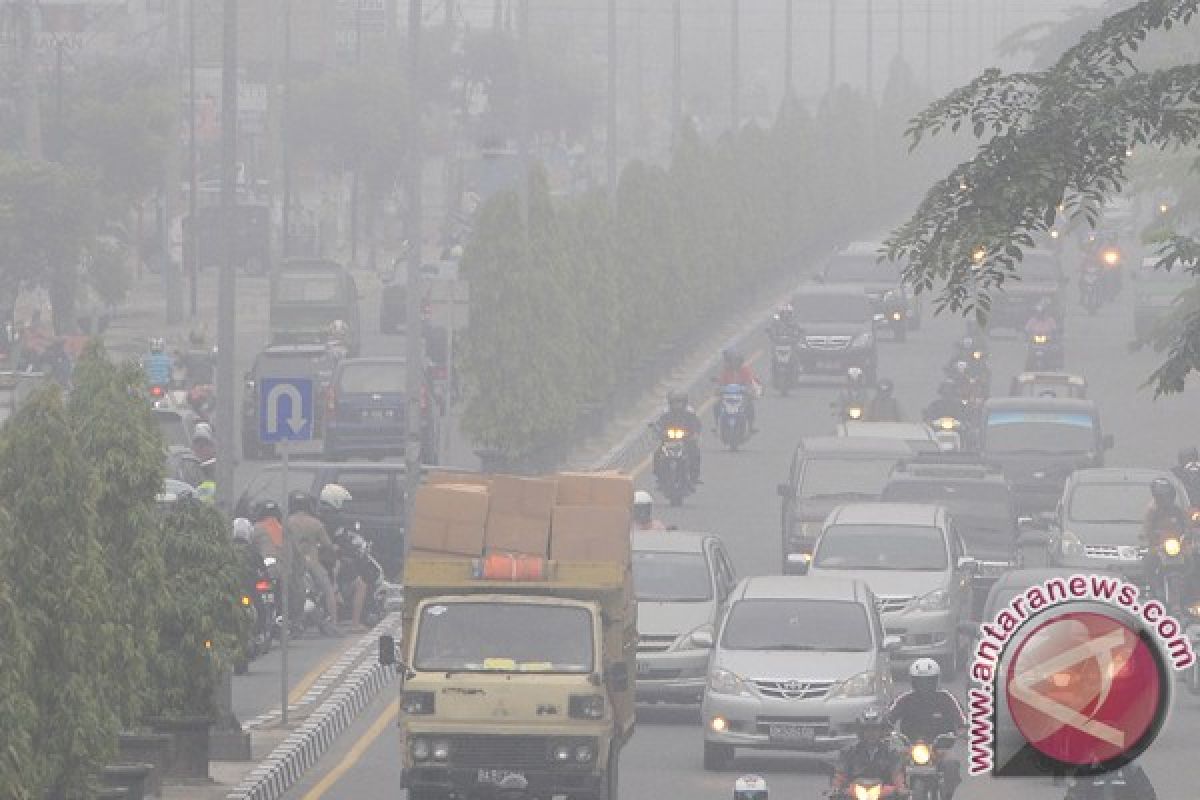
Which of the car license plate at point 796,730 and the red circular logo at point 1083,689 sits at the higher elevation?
the red circular logo at point 1083,689

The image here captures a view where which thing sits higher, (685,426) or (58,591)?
(58,591)

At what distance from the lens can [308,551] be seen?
117 feet

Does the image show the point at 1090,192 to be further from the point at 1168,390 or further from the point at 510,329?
the point at 510,329

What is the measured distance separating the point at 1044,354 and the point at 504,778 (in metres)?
41.3

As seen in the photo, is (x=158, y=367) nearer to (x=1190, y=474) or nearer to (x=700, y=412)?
(x=700, y=412)

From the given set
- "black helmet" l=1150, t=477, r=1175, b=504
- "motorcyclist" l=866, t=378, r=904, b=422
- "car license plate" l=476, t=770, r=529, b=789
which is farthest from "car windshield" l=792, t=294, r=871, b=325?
"car license plate" l=476, t=770, r=529, b=789

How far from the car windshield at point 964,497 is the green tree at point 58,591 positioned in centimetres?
1879

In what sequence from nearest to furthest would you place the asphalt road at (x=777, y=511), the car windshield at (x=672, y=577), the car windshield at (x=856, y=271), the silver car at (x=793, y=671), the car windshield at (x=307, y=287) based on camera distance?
the asphalt road at (x=777, y=511) < the silver car at (x=793, y=671) < the car windshield at (x=672, y=577) < the car windshield at (x=307, y=287) < the car windshield at (x=856, y=271)

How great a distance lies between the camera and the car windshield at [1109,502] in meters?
40.7

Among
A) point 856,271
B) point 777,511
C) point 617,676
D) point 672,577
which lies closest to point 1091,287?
point 856,271

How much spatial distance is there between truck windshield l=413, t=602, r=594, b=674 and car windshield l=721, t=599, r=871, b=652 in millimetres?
4003

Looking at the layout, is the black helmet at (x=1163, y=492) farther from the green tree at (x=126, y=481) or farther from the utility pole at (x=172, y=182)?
the utility pole at (x=172, y=182)

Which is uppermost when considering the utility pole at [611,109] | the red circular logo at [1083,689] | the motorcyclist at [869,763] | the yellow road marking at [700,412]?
the utility pole at [611,109]

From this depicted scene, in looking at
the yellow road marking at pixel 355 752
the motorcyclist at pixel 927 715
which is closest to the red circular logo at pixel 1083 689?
the motorcyclist at pixel 927 715
